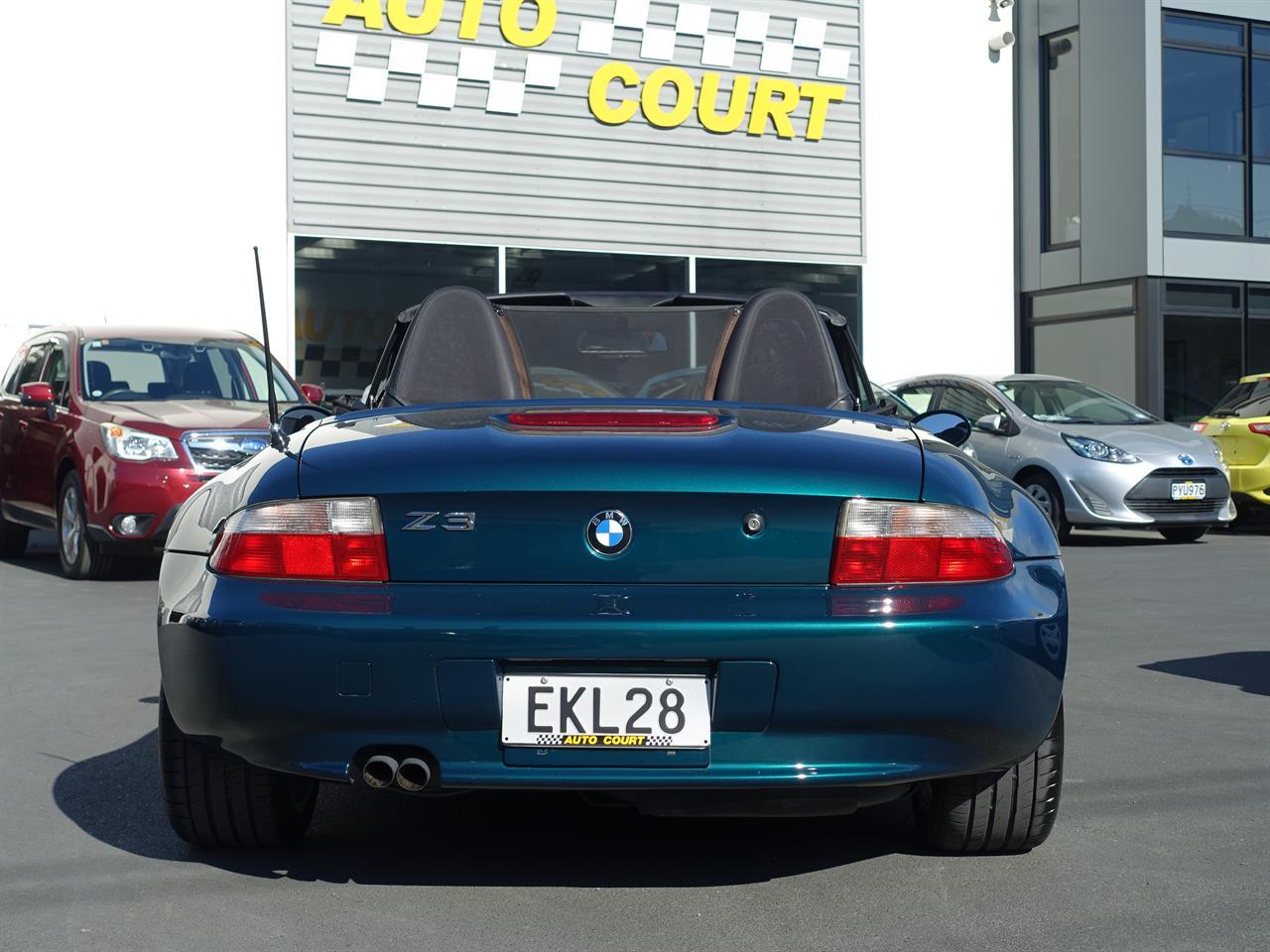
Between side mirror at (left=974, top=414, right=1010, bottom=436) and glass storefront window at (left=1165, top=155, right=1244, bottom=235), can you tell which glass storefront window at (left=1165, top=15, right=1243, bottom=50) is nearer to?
glass storefront window at (left=1165, top=155, right=1244, bottom=235)

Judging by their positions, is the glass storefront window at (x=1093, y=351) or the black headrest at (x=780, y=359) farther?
the glass storefront window at (x=1093, y=351)

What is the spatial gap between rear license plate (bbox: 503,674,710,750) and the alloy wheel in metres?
8.01

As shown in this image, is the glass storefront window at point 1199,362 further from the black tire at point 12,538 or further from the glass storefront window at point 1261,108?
the black tire at point 12,538

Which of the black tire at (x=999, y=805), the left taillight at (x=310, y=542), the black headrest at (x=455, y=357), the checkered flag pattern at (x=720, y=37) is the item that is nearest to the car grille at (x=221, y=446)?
the black headrest at (x=455, y=357)

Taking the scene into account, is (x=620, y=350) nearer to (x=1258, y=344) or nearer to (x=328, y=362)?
(x=328, y=362)

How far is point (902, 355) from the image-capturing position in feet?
66.8

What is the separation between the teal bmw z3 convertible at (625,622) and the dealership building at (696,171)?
13.7 m

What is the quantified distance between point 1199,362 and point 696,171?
21.8 ft

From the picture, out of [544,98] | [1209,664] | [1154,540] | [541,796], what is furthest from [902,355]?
[541,796]

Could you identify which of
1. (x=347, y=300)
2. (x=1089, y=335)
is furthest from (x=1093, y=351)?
(x=347, y=300)

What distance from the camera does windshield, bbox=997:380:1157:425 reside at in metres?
13.7

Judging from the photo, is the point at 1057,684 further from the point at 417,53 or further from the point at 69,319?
the point at 417,53

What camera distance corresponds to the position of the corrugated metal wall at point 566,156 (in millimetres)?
17203

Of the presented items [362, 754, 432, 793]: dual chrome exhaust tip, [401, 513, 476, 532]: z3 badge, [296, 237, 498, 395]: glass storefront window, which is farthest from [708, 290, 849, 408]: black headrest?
[296, 237, 498, 395]: glass storefront window
